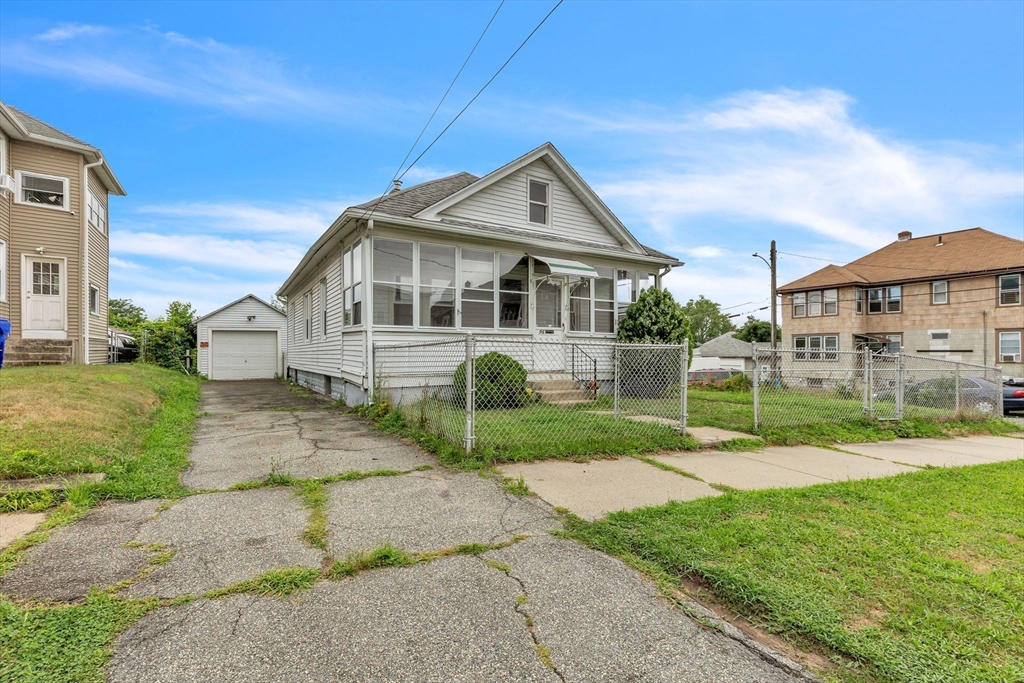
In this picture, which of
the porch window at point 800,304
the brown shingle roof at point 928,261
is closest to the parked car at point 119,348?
the brown shingle roof at point 928,261

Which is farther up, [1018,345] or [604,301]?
[604,301]

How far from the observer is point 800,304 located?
96.8 feet

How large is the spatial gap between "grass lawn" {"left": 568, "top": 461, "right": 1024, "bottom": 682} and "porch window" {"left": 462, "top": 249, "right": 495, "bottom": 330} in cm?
697

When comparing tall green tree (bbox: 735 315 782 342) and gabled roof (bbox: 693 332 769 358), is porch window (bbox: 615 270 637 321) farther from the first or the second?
tall green tree (bbox: 735 315 782 342)

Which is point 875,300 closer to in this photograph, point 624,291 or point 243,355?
point 624,291

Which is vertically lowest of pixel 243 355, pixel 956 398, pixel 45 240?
pixel 956 398

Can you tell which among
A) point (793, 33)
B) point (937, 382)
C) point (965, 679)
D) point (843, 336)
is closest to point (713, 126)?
point (793, 33)

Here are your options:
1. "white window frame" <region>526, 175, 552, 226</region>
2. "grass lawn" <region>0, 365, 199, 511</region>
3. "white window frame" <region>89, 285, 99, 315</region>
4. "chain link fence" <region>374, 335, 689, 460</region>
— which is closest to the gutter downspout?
"white window frame" <region>89, 285, 99, 315</region>

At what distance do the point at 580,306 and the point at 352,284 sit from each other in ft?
17.7

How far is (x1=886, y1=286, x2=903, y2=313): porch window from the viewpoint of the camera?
85.9 ft

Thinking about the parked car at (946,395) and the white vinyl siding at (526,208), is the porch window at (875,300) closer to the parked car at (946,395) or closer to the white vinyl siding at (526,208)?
the parked car at (946,395)

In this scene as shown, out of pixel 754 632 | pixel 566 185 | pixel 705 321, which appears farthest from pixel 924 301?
pixel 705 321

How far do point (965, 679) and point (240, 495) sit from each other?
15.0 ft

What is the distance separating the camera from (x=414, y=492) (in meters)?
Answer: 4.19
